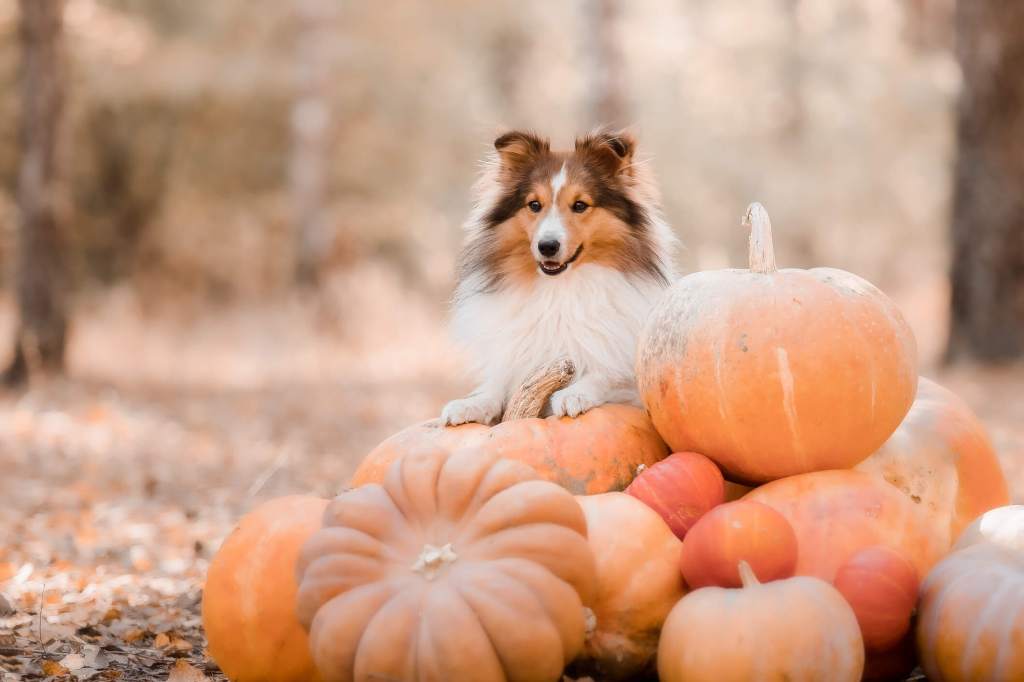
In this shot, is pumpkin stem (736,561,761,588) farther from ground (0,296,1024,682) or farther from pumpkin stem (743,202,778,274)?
ground (0,296,1024,682)

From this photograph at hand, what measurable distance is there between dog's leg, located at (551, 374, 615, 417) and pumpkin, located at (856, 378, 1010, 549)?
0.92 m

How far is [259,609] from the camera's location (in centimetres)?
285

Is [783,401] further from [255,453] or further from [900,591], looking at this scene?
[255,453]

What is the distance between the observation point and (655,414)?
3430mm

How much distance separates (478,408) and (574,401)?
42cm

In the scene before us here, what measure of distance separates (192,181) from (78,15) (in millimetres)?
2769

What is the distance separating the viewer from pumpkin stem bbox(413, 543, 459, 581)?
2.61 m

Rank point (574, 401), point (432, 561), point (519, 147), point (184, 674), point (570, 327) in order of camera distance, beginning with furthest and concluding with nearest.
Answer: point (519, 147) < point (570, 327) < point (574, 401) < point (184, 674) < point (432, 561)

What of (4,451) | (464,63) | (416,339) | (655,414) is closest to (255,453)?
(4,451)

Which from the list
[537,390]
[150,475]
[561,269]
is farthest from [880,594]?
[150,475]

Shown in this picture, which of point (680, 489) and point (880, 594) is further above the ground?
point (680, 489)

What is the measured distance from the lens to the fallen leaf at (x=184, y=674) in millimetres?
2930

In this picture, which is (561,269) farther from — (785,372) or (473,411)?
(785,372)

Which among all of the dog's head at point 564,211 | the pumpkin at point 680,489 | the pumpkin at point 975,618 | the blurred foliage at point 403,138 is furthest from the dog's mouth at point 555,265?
the blurred foliage at point 403,138
